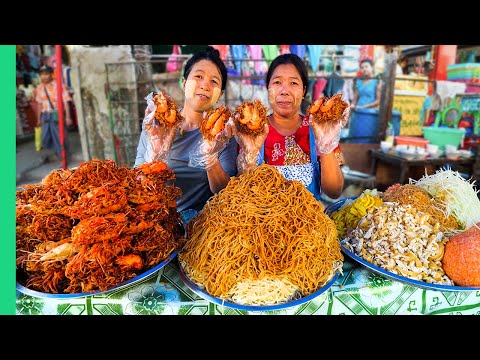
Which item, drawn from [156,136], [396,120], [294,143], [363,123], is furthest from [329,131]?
[396,120]

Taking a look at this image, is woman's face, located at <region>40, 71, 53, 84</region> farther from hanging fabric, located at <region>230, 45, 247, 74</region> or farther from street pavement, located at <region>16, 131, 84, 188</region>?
hanging fabric, located at <region>230, 45, 247, 74</region>

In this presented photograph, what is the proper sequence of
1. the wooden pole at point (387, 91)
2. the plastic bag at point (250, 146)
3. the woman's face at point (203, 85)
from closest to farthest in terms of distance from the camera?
the plastic bag at point (250, 146), the woman's face at point (203, 85), the wooden pole at point (387, 91)

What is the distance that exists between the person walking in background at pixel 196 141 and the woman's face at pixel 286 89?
0.51 meters

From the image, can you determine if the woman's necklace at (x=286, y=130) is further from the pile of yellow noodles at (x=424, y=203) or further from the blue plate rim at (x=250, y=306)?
the blue plate rim at (x=250, y=306)

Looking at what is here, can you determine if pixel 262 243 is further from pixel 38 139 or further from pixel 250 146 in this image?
pixel 38 139

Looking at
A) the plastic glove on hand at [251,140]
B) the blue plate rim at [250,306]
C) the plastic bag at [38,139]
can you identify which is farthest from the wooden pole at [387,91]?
the plastic bag at [38,139]

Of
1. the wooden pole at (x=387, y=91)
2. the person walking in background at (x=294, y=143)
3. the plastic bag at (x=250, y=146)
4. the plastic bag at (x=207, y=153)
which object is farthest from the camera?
the wooden pole at (x=387, y=91)

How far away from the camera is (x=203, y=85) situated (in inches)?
115

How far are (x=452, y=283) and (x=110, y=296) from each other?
2.13 metres

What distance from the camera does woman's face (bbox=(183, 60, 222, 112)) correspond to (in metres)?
2.91

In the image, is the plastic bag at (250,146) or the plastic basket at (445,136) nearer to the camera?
the plastic bag at (250,146)

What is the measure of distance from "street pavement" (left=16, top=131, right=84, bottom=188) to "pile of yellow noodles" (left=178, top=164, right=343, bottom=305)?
7.51 meters

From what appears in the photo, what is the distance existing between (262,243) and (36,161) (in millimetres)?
9558

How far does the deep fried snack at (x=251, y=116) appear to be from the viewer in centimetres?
228
